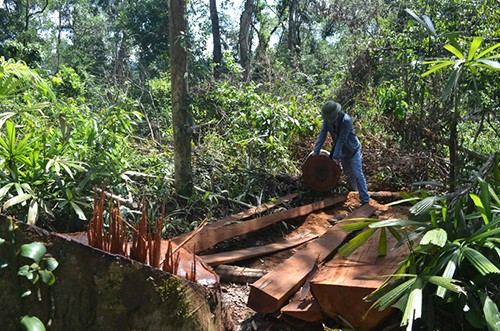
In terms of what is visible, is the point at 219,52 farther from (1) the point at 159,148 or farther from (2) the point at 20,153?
(2) the point at 20,153

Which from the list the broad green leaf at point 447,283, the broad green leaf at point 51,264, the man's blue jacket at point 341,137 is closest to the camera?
the broad green leaf at point 51,264

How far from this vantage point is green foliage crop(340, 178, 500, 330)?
260 cm

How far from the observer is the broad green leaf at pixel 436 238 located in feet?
9.01

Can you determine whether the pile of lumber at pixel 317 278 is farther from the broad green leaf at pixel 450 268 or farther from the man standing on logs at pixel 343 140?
the man standing on logs at pixel 343 140

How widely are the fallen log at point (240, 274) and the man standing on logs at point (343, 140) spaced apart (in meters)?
2.89

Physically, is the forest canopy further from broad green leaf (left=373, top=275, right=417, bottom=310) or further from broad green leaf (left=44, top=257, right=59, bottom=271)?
broad green leaf (left=44, top=257, right=59, bottom=271)

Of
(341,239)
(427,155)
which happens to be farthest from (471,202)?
(427,155)

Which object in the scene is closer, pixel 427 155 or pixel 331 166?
pixel 331 166

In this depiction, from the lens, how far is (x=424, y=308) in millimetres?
2838

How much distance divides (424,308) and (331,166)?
4.48 m

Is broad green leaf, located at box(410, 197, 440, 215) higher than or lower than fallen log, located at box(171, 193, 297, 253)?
higher

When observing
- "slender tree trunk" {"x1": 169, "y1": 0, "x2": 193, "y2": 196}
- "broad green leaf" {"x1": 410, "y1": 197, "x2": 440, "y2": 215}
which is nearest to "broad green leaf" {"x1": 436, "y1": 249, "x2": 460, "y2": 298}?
"broad green leaf" {"x1": 410, "y1": 197, "x2": 440, "y2": 215}

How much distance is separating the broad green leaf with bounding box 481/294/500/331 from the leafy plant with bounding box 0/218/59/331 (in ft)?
7.22

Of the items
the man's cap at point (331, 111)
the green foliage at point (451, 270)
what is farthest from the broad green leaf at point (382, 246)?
the man's cap at point (331, 111)
